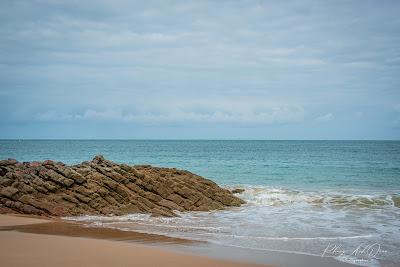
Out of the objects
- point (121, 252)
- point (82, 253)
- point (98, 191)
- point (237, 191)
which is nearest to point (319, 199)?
point (237, 191)

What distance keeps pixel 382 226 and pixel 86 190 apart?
506 inches

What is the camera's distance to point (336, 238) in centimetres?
1341

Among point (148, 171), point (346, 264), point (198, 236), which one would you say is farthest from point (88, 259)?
point (148, 171)

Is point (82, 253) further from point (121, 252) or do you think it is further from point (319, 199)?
point (319, 199)

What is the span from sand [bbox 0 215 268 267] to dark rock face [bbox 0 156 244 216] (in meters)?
6.08

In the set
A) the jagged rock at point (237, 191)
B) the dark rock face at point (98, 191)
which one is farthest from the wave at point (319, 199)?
the dark rock face at point (98, 191)

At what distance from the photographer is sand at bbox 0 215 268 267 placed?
934cm

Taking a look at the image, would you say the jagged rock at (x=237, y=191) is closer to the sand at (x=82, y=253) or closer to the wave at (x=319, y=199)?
the wave at (x=319, y=199)

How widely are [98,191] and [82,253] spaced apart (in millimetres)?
9609

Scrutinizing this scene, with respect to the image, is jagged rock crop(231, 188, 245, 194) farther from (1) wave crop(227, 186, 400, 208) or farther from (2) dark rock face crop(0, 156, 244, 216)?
(2) dark rock face crop(0, 156, 244, 216)

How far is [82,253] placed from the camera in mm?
10148

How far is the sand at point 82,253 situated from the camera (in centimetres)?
934

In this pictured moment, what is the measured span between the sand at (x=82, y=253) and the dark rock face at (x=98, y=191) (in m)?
6.08

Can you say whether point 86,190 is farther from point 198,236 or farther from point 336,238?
point 336,238
